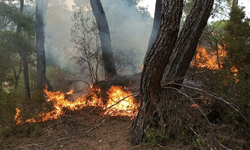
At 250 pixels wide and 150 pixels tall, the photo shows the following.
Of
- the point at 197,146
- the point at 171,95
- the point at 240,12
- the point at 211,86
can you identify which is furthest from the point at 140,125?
the point at 240,12

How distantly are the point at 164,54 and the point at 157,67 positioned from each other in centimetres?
27

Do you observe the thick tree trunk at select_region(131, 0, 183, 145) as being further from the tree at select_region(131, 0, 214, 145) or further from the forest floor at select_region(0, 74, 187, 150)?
the forest floor at select_region(0, 74, 187, 150)

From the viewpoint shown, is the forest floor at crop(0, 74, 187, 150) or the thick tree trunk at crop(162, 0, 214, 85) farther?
the forest floor at crop(0, 74, 187, 150)

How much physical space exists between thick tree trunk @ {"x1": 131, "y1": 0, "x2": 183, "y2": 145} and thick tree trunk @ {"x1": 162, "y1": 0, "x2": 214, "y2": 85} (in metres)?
0.63

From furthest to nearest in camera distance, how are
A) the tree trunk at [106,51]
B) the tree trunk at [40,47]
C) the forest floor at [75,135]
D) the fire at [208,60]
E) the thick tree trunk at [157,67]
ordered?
the tree trunk at [40,47] < the tree trunk at [106,51] < the fire at [208,60] < the forest floor at [75,135] < the thick tree trunk at [157,67]

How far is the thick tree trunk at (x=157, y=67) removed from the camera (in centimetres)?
396

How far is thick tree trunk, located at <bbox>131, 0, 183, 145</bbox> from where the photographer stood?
396 centimetres

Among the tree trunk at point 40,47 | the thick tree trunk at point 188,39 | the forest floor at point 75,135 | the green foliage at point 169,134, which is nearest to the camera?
the green foliage at point 169,134

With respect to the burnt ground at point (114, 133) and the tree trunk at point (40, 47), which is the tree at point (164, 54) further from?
the tree trunk at point (40, 47)

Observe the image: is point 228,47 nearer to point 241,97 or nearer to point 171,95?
point 241,97

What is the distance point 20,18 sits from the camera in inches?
585

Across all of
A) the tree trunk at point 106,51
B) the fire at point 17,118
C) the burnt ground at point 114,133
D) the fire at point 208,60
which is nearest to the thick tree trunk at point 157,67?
the burnt ground at point 114,133

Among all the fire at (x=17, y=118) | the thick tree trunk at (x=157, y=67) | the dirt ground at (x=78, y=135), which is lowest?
the dirt ground at (x=78, y=135)

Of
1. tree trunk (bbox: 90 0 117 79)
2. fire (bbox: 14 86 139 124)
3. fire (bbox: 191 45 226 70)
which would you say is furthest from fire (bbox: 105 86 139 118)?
tree trunk (bbox: 90 0 117 79)
